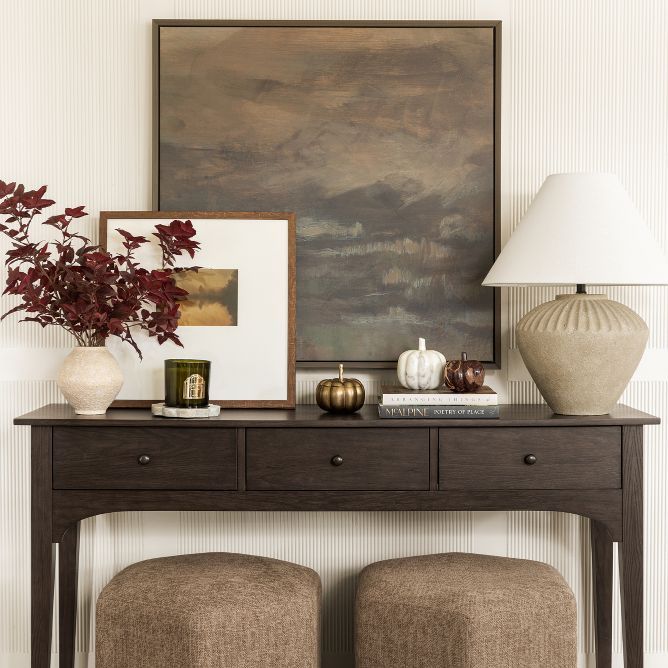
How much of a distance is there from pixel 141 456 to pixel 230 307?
0.52 metres

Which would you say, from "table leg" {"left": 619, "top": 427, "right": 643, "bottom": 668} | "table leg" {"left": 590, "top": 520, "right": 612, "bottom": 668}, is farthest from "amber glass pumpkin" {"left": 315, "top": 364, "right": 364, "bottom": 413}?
"table leg" {"left": 590, "top": 520, "right": 612, "bottom": 668}

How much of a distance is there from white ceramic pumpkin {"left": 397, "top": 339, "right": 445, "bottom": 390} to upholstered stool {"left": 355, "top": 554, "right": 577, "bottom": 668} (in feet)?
1.60

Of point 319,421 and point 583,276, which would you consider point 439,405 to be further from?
point 583,276

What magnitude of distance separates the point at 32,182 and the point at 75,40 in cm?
45

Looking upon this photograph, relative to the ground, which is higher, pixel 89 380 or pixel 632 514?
pixel 89 380

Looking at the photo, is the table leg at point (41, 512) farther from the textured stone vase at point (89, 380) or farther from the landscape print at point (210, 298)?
the landscape print at point (210, 298)

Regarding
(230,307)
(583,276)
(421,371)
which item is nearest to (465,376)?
(421,371)

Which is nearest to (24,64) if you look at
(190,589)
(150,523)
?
(150,523)

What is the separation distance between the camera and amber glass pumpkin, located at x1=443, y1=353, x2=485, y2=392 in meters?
1.95

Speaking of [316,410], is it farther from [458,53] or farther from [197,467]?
[458,53]

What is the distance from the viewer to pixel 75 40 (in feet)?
7.35

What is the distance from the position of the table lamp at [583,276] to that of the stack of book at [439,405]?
202 mm

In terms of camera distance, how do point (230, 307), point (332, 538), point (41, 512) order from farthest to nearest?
point (332, 538) < point (230, 307) < point (41, 512)

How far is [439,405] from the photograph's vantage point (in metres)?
1.88
